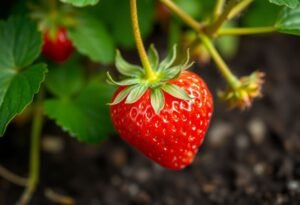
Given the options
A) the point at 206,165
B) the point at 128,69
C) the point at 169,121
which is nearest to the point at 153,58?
the point at 128,69

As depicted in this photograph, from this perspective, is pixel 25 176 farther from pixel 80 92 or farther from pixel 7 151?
pixel 80 92

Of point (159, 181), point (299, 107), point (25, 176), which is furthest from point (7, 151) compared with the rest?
point (299, 107)

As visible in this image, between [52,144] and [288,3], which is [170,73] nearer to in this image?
[288,3]

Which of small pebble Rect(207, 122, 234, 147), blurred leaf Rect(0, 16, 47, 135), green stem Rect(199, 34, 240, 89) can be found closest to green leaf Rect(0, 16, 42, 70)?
blurred leaf Rect(0, 16, 47, 135)

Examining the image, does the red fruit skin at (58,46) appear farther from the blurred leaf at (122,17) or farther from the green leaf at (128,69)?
the green leaf at (128,69)

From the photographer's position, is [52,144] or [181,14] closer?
[181,14]

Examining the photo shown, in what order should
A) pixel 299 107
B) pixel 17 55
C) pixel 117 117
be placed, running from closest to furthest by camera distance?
pixel 117 117 → pixel 17 55 → pixel 299 107
